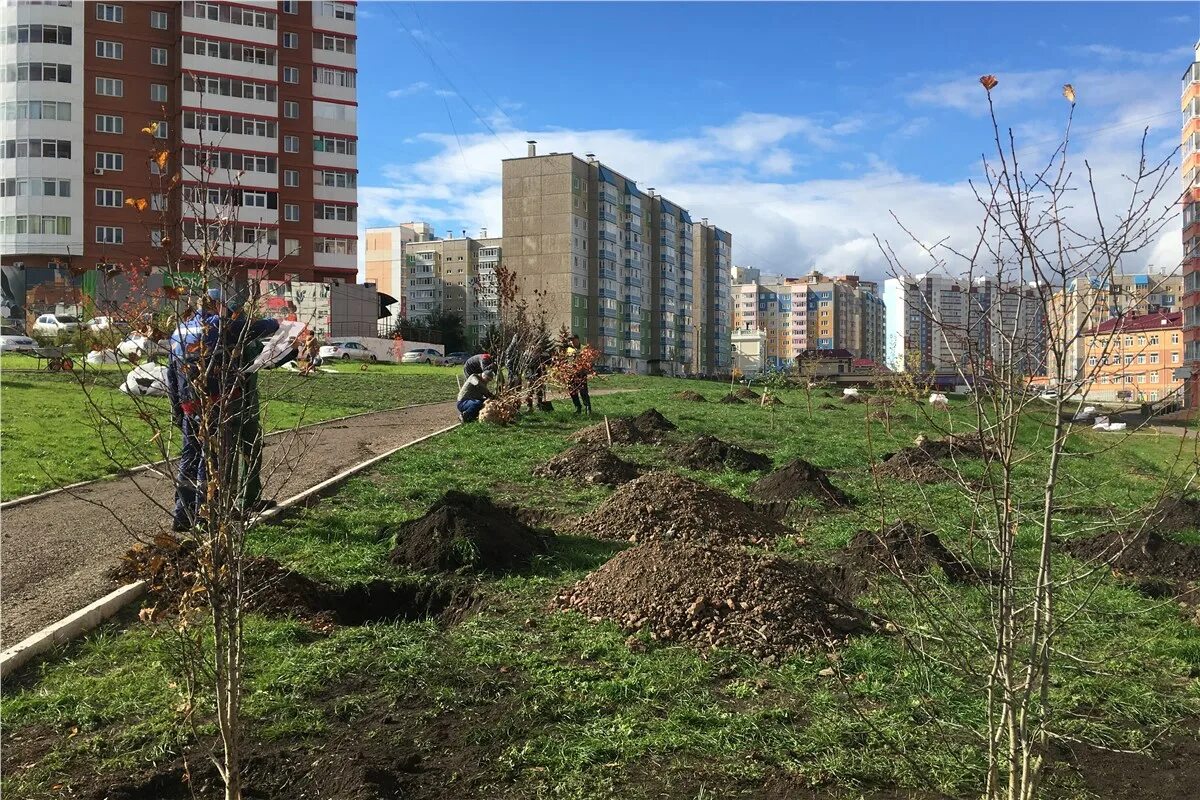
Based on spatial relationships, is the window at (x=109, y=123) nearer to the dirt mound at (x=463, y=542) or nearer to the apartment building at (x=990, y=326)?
the dirt mound at (x=463, y=542)

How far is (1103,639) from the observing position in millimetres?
5207

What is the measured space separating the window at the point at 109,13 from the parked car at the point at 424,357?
84.9 ft

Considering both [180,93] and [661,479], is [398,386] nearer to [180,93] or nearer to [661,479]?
[661,479]

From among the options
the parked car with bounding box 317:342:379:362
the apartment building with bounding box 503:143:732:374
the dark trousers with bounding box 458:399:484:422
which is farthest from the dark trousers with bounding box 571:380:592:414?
the apartment building with bounding box 503:143:732:374

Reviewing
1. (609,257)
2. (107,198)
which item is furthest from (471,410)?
(609,257)

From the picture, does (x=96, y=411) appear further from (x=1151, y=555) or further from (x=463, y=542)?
(x=1151, y=555)

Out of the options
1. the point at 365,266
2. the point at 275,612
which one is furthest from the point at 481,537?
the point at 365,266

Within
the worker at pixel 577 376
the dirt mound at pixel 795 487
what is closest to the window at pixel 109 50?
the worker at pixel 577 376

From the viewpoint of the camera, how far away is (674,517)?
24.4 ft

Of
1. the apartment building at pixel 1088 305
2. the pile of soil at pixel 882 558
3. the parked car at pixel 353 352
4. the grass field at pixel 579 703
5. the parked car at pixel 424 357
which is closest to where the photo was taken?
the apartment building at pixel 1088 305

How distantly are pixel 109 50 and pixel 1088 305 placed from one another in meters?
60.7

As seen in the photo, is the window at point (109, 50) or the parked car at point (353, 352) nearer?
the parked car at point (353, 352)

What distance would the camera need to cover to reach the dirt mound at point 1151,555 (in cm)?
679

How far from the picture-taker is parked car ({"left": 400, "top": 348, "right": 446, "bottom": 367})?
49.4m
